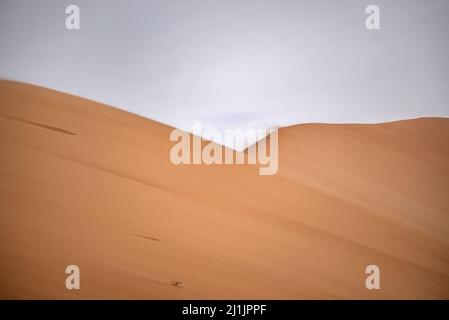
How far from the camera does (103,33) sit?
156 centimetres

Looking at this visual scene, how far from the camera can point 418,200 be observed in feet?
5.10

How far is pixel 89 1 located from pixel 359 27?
3.71 feet

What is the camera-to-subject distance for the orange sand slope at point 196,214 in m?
1.46

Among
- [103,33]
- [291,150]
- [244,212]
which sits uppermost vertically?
[103,33]

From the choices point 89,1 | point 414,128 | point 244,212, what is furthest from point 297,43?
point 89,1

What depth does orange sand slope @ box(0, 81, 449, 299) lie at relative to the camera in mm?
1459

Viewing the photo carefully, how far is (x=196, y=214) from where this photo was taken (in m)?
1.50

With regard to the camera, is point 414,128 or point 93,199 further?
point 414,128

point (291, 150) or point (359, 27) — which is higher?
point (359, 27)

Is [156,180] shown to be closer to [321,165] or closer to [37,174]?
[37,174]

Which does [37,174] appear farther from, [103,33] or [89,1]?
[89,1]

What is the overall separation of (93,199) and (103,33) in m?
0.68
